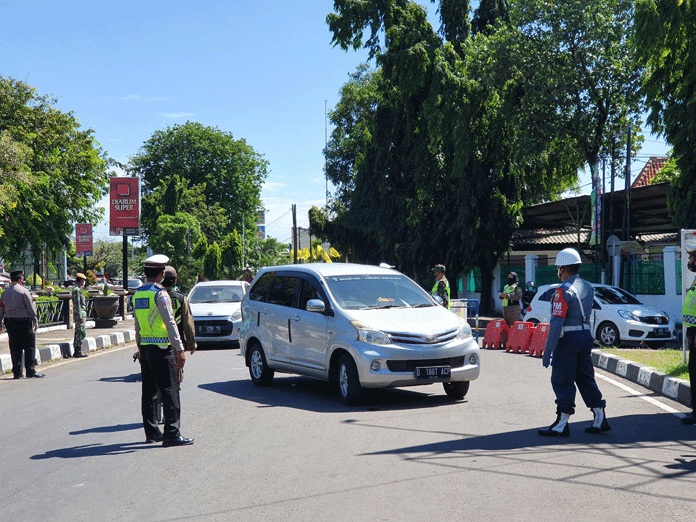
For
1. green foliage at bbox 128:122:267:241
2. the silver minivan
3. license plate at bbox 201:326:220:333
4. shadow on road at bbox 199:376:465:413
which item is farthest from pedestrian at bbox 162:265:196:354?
green foliage at bbox 128:122:267:241

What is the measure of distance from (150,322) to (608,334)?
13.1 meters

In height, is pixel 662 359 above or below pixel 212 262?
below

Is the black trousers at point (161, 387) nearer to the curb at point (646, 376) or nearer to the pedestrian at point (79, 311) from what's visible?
the curb at point (646, 376)

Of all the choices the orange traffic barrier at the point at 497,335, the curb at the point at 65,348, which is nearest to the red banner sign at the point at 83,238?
the curb at the point at 65,348

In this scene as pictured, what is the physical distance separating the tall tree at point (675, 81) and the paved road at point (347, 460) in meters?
9.53

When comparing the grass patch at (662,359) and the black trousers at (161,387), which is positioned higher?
the black trousers at (161,387)

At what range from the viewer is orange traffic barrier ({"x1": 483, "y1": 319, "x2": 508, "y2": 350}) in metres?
19.0

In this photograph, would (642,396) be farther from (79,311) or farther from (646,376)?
(79,311)

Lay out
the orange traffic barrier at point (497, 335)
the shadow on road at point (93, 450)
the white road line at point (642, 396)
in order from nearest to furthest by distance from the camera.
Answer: the shadow on road at point (93, 450), the white road line at point (642, 396), the orange traffic barrier at point (497, 335)

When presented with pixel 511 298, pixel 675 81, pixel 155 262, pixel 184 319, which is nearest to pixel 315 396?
pixel 184 319

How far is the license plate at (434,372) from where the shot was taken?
938 centimetres

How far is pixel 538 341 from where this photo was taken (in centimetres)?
1686

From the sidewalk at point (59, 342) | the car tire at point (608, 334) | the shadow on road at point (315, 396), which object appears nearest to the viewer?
the shadow on road at point (315, 396)

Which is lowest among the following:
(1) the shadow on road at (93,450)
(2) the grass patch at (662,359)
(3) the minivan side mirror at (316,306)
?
(1) the shadow on road at (93,450)
